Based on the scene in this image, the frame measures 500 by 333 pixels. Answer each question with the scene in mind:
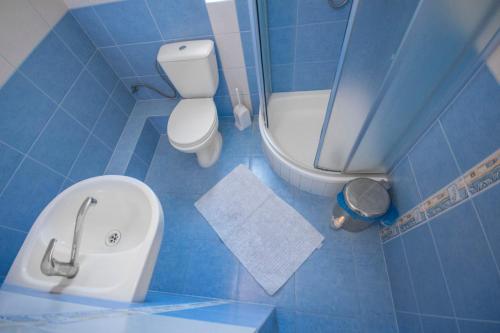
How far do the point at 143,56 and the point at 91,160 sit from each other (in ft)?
2.74

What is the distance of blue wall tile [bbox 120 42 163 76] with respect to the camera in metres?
1.54

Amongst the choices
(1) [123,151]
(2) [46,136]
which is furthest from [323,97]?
(2) [46,136]

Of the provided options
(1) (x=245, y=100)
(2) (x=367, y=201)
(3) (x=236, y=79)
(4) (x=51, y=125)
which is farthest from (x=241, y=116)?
(4) (x=51, y=125)

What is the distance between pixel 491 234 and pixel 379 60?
615 mm

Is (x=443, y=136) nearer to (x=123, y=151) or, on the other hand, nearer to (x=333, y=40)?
(x=333, y=40)

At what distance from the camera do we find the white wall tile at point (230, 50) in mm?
1416

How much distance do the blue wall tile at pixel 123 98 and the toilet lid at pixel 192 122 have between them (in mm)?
542

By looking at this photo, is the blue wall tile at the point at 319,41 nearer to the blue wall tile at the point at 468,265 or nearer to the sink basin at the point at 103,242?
the blue wall tile at the point at 468,265

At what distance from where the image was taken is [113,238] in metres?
1.02

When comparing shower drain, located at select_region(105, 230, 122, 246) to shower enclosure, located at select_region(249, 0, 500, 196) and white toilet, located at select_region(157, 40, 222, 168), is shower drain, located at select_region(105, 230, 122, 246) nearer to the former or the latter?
white toilet, located at select_region(157, 40, 222, 168)

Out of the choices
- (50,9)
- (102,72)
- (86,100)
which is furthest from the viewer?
(102,72)

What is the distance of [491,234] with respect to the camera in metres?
0.65

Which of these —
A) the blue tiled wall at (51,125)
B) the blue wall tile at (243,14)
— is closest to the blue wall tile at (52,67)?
the blue tiled wall at (51,125)

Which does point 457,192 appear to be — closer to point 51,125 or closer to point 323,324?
point 323,324
